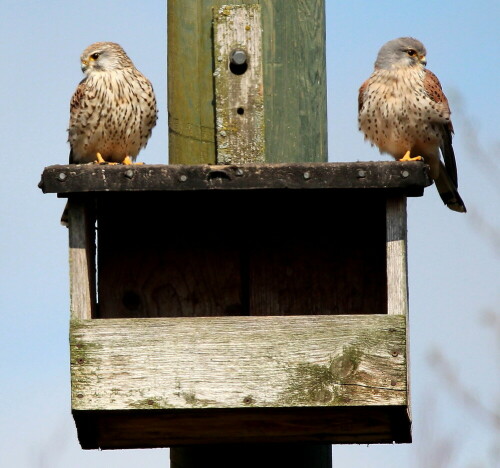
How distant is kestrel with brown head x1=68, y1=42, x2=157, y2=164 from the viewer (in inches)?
209

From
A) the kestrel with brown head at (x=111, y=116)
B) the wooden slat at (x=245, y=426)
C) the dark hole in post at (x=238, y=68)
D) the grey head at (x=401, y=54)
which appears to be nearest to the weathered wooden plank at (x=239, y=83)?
the dark hole in post at (x=238, y=68)

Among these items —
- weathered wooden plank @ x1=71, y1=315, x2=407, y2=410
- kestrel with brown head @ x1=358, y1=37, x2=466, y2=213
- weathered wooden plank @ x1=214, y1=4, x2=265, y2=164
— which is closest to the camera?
weathered wooden plank @ x1=71, y1=315, x2=407, y2=410

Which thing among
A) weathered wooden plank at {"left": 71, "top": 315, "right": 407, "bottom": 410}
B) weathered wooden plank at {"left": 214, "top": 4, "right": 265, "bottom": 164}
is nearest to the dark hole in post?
weathered wooden plank at {"left": 214, "top": 4, "right": 265, "bottom": 164}

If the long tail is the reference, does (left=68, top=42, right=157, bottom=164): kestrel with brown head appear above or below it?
above

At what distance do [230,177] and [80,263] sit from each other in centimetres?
54

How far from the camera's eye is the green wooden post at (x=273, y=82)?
416 cm

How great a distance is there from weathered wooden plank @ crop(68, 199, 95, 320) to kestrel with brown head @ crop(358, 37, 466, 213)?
1931 mm

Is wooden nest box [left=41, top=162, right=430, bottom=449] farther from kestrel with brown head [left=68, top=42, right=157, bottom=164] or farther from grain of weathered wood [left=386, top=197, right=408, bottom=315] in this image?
kestrel with brown head [left=68, top=42, right=157, bottom=164]

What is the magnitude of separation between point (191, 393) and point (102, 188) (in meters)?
0.68

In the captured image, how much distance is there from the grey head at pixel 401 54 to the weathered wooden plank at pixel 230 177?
2.01 meters

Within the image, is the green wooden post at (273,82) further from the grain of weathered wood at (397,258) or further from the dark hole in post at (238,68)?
the grain of weathered wood at (397,258)

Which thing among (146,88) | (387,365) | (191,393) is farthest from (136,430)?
(146,88)

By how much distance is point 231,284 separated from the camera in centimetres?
441

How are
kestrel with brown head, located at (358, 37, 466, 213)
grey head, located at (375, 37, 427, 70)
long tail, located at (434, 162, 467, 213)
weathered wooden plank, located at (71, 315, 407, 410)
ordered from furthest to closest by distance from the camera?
grey head, located at (375, 37, 427, 70) → long tail, located at (434, 162, 467, 213) → kestrel with brown head, located at (358, 37, 466, 213) → weathered wooden plank, located at (71, 315, 407, 410)
